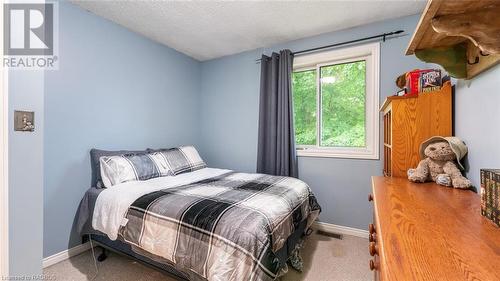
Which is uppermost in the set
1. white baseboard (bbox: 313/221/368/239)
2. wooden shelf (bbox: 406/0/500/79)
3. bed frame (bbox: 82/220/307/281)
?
wooden shelf (bbox: 406/0/500/79)

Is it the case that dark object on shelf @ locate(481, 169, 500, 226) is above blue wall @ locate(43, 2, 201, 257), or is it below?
below

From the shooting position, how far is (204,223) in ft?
4.42

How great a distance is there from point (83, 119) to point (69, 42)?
733mm

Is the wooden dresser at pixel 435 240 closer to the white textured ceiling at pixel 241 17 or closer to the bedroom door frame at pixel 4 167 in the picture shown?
the bedroom door frame at pixel 4 167

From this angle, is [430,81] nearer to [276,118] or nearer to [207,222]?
[276,118]

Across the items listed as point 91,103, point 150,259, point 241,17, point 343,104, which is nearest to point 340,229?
point 343,104

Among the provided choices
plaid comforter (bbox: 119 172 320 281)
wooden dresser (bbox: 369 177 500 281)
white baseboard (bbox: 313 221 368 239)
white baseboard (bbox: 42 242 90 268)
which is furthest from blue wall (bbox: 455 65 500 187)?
white baseboard (bbox: 42 242 90 268)

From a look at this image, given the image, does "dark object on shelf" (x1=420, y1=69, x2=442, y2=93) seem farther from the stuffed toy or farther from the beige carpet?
the beige carpet

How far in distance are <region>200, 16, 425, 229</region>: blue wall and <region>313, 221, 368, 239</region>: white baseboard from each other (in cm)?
5

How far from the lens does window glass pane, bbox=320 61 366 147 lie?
103 inches

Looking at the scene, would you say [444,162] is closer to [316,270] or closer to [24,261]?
[316,270]

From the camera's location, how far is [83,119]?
2.18 metres

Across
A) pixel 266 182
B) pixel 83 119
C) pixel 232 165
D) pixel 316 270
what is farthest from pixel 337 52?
pixel 83 119

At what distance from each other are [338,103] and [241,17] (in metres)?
1.53
